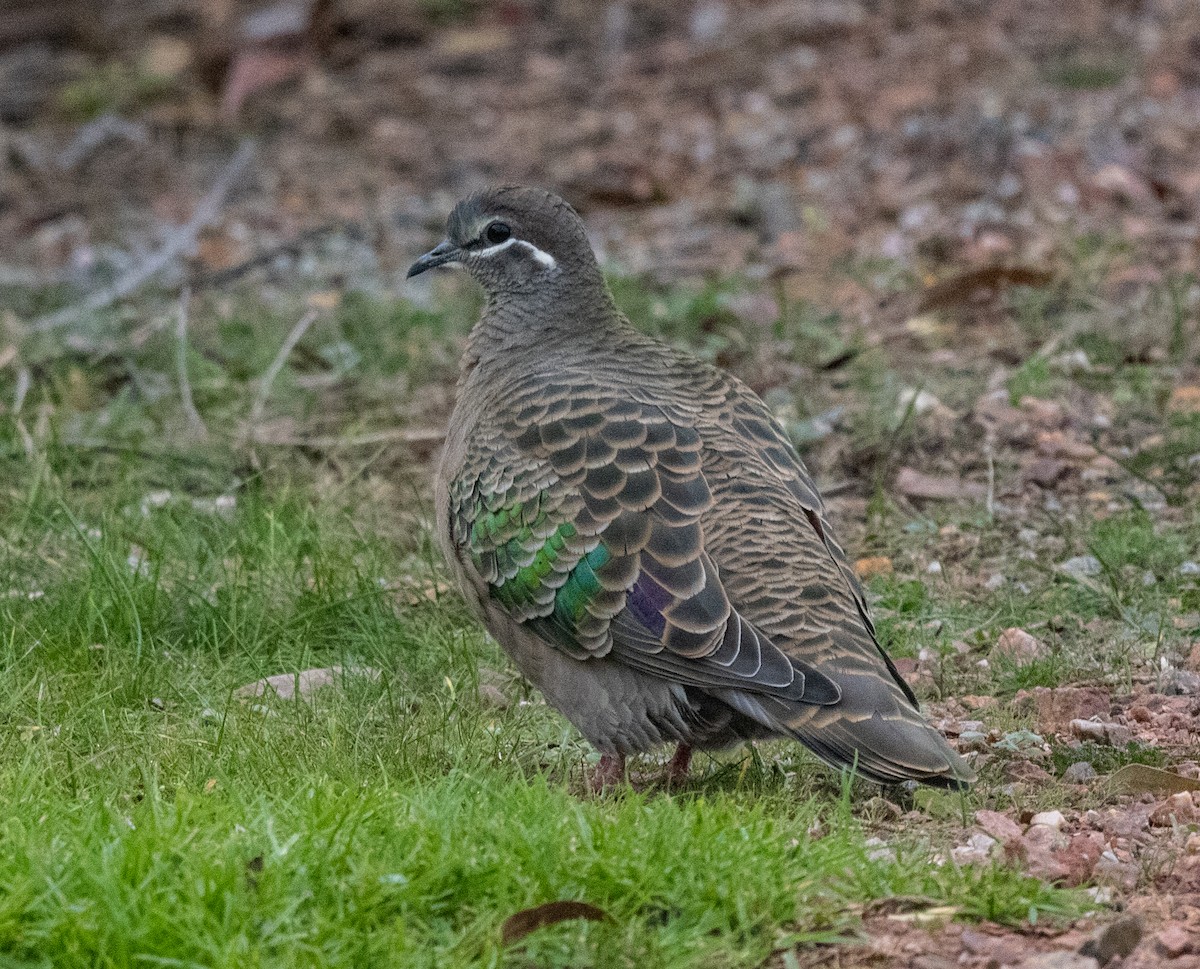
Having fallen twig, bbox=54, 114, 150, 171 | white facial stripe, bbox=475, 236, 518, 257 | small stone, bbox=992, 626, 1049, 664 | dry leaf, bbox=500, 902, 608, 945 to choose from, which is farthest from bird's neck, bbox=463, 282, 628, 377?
fallen twig, bbox=54, 114, 150, 171

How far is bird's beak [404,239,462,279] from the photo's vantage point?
579 cm

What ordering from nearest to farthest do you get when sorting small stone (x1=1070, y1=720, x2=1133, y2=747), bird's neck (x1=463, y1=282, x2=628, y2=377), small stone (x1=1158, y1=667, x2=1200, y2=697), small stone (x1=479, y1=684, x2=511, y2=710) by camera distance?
small stone (x1=1070, y1=720, x2=1133, y2=747), small stone (x1=1158, y1=667, x2=1200, y2=697), small stone (x1=479, y1=684, x2=511, y2=710), bird's neck (x1=463, y1=282, x2=628, y2=377)

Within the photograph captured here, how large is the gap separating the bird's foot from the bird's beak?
1826mm

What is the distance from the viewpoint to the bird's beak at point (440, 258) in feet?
19.0

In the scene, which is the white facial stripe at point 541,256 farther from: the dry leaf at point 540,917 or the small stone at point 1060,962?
the small stone at point 1060,962

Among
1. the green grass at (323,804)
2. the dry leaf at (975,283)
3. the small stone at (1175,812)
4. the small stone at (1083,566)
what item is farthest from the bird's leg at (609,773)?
the dry leaf at (975,283)

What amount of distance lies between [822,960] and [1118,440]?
4.04 metres

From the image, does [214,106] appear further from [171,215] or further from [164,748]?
[164,748]

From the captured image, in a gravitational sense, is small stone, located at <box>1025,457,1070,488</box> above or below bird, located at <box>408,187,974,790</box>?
below

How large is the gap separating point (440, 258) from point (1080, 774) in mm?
2608

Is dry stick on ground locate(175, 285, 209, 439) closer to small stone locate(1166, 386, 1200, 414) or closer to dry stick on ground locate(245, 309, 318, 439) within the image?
dry stick on ground locate(245, 309, 318, 439)

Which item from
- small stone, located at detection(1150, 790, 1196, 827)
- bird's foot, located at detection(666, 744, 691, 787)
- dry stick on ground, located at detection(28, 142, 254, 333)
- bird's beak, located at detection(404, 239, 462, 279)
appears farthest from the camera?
dry stick on ground, located at detection(28, 142, 254, 333)

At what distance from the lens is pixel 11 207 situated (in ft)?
37.6

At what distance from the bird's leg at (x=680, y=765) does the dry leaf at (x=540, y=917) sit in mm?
1341
